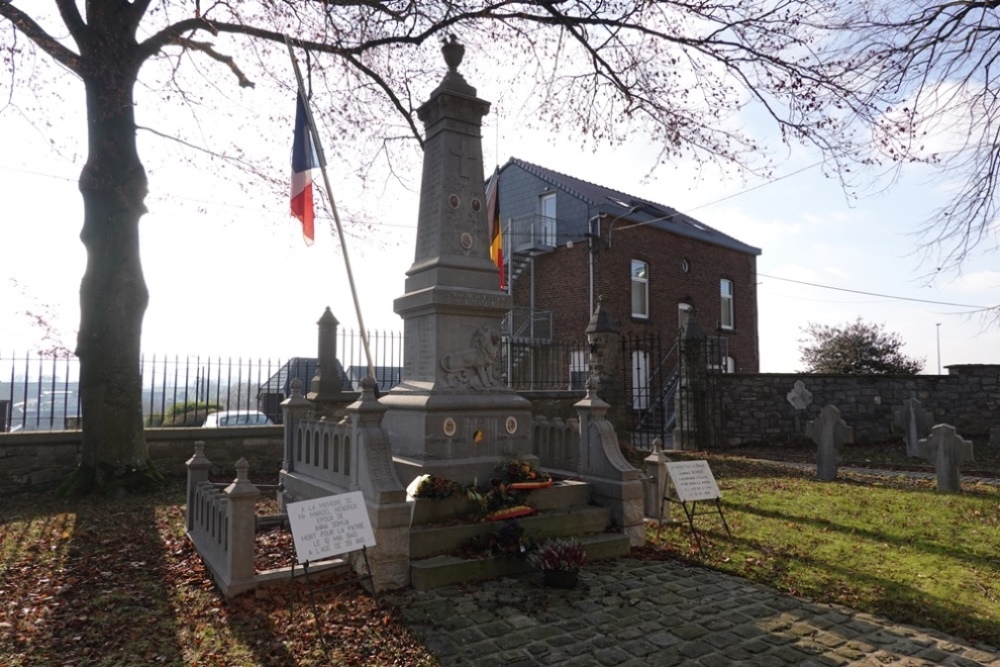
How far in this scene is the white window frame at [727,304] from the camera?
26.3 metres

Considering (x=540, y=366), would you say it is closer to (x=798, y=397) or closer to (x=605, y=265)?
(x=605, y=265)

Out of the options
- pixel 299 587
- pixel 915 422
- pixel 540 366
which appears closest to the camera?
pixel 299 587

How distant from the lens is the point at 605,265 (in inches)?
Answer: 849

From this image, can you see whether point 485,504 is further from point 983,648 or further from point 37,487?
point 37,487

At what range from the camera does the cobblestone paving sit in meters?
3.87

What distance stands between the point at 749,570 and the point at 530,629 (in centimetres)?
247

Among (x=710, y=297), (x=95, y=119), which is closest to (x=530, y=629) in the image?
(x=95, y=119)

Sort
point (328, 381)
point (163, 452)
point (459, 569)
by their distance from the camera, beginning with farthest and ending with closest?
point (328, 381), point (163, 452), point (459, 569)

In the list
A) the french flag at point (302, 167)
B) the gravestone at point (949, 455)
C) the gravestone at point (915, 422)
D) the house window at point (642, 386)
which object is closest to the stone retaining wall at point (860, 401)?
the gravestone at point (915, 422)

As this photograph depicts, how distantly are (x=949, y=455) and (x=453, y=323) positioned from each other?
864 centimetres

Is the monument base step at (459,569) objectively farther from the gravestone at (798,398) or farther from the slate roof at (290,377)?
the gravestone at (798,398)

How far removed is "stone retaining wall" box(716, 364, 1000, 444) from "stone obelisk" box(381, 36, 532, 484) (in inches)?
425

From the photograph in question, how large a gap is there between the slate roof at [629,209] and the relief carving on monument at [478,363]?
1541 centimetres

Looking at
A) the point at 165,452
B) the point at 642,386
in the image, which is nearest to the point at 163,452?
the point at 165,452
